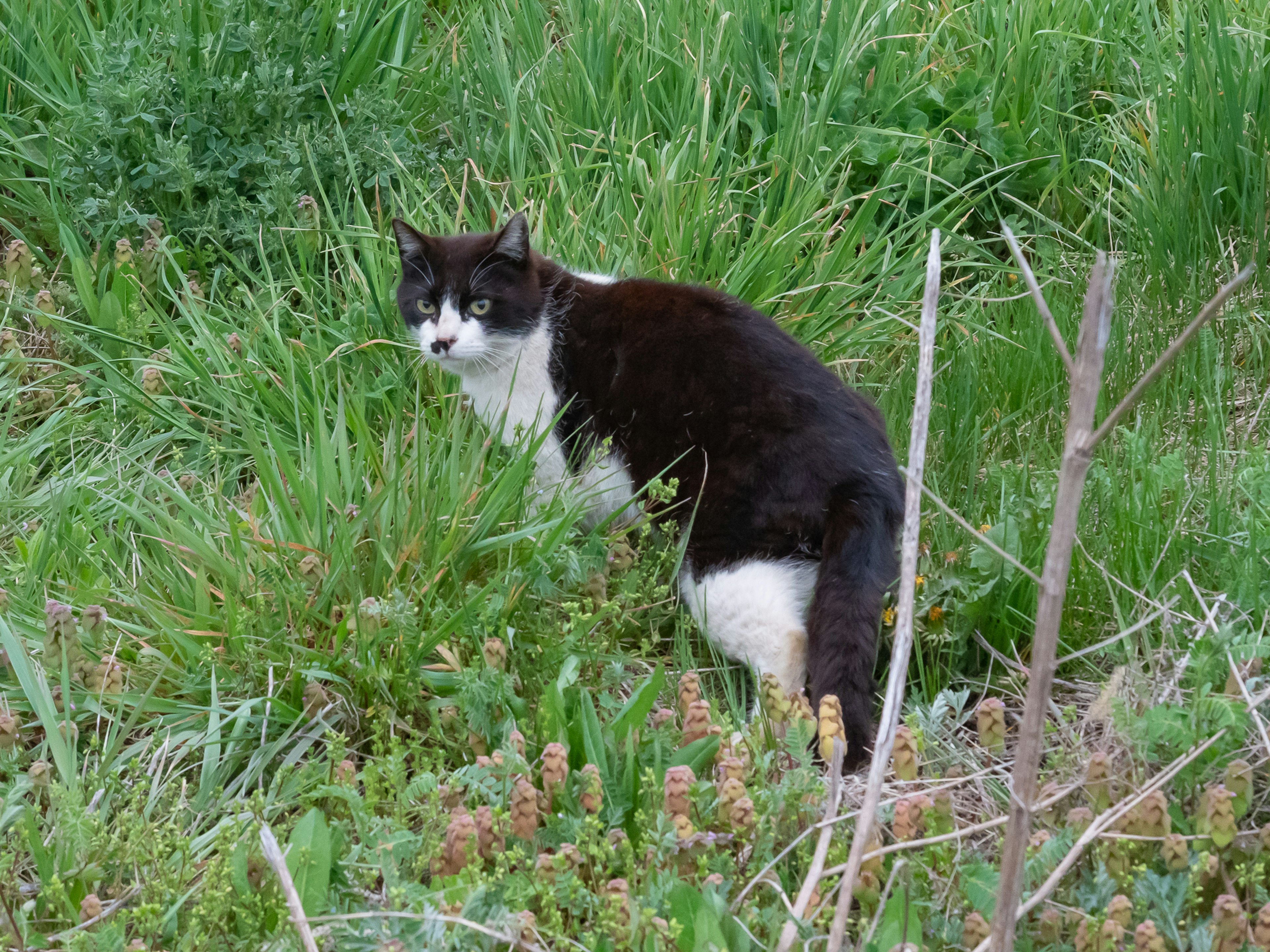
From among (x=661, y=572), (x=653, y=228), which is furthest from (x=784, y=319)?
(x=661, y=572)

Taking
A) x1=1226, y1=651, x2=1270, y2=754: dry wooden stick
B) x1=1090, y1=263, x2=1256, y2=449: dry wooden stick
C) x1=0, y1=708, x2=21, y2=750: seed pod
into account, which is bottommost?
x1=0, y1=708, x2=21, y2=750: seed pod

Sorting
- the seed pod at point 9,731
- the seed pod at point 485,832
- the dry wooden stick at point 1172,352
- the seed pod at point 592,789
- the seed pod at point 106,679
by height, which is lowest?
the seed pod at point 9,731

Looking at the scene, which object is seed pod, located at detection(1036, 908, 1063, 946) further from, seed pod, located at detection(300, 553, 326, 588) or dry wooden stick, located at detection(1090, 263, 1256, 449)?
seed pod, located at detection(300, 553, 326, 588)

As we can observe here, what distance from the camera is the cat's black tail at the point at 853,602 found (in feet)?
7.24

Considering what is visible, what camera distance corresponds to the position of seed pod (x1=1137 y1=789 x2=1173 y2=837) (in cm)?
165

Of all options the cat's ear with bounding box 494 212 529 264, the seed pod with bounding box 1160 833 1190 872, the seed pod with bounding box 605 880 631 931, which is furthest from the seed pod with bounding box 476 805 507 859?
the cat's ear with bounding box 494 212 529 264

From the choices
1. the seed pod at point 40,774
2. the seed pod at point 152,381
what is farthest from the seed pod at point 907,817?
the seed pod at point 152,381

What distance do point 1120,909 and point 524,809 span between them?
83 cm

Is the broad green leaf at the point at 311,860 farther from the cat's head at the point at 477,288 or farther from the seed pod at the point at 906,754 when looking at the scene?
the cat's head at the point at 477,288

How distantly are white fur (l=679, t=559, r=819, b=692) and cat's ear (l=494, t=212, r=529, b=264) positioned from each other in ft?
3.47

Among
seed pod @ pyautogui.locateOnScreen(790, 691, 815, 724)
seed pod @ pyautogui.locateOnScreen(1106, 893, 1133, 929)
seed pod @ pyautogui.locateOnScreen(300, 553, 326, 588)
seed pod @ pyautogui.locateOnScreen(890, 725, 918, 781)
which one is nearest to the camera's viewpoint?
seed pod @ pyautogui.locateOnScreen(1106, 893, 1133, 929)

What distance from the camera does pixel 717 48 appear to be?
12.9 feet

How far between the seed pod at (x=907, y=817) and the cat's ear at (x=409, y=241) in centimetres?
199

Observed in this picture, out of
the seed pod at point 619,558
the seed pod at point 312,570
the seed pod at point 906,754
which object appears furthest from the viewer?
the seed pod at point 619,558
